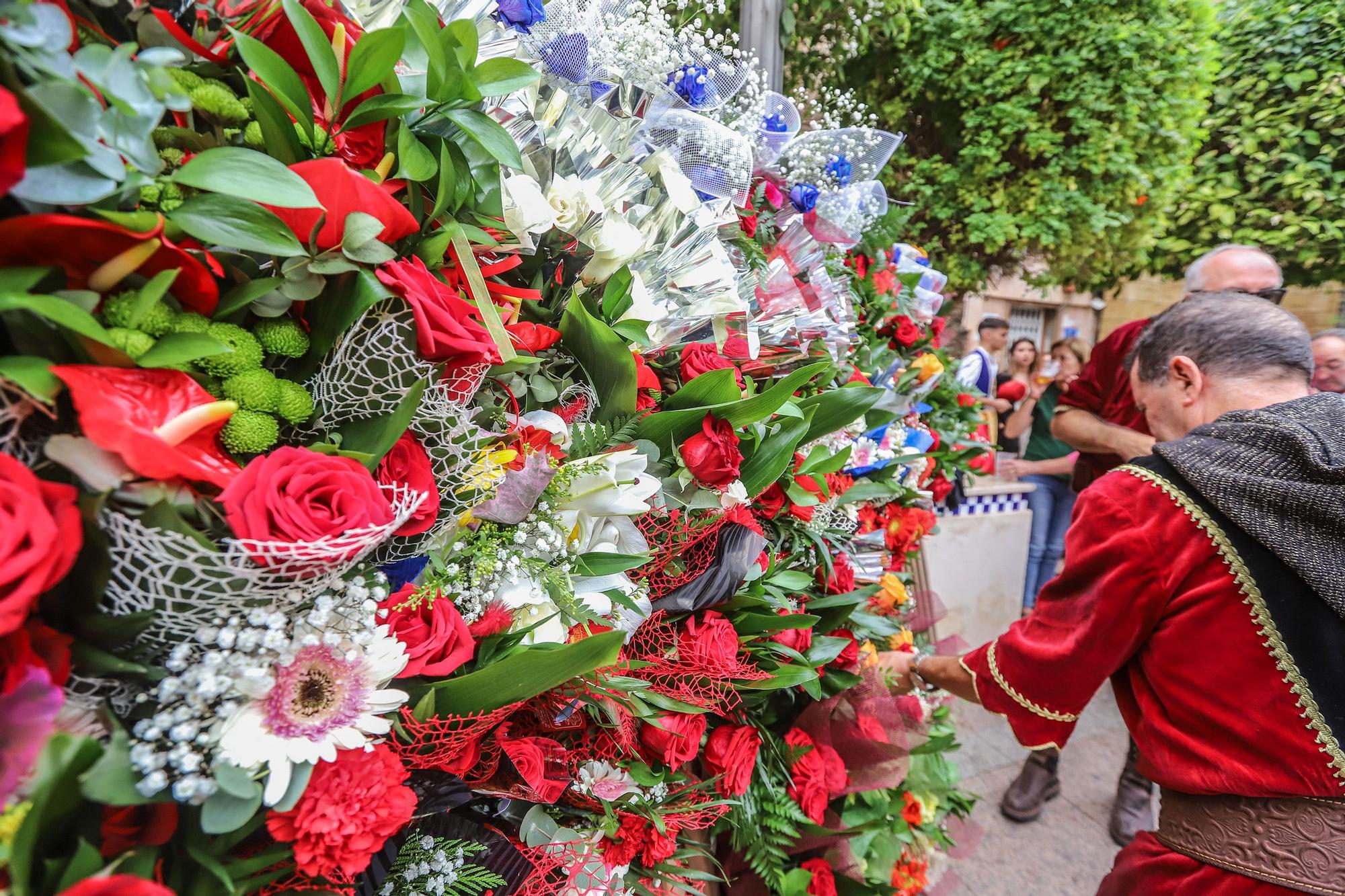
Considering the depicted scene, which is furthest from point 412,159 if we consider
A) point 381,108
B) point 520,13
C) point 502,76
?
point 520,13

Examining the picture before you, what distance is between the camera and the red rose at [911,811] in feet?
5.11

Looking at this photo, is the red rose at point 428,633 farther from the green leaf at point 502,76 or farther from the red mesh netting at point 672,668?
the green leaf at point 502,76

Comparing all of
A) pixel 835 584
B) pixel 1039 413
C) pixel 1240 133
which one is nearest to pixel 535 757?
pixel 835 584

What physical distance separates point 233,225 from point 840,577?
1180mm

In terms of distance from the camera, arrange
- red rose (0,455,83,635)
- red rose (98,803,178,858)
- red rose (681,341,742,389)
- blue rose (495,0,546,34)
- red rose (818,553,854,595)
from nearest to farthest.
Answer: red rose (0,455,83,635) < red rose (98,803,178,858) < blue rose (495,0,546,34) < red rose (681,341,742,389) < red rose (818,553,854,595)

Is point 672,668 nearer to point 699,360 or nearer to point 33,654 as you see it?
point 699,360

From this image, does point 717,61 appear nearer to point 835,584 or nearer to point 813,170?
point 813,170

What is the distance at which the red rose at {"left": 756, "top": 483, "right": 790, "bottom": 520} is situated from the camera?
1161mm

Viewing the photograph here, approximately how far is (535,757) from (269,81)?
0.66 m

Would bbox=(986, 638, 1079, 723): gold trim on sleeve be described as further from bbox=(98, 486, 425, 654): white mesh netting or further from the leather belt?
bbox=(98, 486, 425, 654): white mesh netting

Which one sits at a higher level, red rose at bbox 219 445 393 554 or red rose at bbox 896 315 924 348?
red rose at bbox 219 445 393 554

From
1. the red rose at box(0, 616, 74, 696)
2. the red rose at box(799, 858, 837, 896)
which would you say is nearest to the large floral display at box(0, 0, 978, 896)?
the red rose at box(0, 616, 74, 696)

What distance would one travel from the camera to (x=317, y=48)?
0.56m

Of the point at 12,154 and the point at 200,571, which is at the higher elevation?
the point at 12,154
